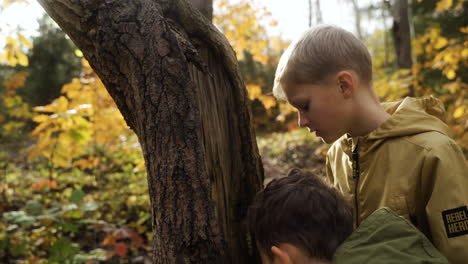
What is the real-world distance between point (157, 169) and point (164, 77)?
12.1 inches

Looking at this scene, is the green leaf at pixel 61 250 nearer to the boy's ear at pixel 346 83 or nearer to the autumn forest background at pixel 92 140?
the autumn forest background at pixel 92 140

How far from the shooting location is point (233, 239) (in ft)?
4.65

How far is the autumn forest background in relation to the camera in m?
3.51

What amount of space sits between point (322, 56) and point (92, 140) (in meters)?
5.29

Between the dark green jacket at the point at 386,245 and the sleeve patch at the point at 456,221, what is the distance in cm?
19

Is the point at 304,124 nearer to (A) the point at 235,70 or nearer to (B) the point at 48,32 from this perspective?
(A) the point at 235,70

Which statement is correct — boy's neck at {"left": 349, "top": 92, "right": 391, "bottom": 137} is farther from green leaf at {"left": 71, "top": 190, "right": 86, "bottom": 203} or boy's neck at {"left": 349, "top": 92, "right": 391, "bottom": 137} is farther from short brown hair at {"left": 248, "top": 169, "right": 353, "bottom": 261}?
green leaf at {"left": 71, "top": 190, "right": 86, "bottom": 203}

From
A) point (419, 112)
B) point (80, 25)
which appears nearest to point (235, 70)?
point (80, 25)

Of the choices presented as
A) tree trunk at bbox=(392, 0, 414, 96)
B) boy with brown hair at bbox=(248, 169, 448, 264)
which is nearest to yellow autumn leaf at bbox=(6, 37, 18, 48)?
boy with brown hair at bbox=(248, 169, 448, 264)

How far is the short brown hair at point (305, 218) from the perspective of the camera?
114 cm

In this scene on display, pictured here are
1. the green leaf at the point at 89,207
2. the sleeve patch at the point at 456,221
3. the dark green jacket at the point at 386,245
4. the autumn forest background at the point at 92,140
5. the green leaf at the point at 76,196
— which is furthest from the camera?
the autumn forest background at the point at 92,140

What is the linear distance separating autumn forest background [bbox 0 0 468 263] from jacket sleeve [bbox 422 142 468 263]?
48 centimetres

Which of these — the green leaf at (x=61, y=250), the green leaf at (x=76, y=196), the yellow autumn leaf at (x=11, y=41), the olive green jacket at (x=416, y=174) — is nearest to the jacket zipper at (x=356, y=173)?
the olive green jacket at (x=416, y=174)

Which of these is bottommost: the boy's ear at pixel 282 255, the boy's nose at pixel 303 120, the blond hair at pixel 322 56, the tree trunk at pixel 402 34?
the boy's ear at pixel 282 255
